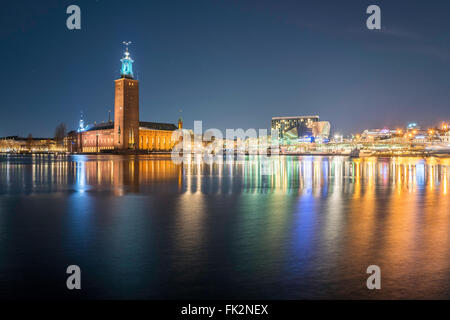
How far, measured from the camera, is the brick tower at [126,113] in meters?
118

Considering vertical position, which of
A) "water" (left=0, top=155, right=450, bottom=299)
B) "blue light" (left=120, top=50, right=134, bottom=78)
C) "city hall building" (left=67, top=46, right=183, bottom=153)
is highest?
"blue light" (left=120, top=50, right=134, bottom=78)

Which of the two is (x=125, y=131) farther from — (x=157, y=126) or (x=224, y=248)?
(x=224, y=248)

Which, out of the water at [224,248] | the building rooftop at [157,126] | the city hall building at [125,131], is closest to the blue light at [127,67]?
the city hall building at [125,131]

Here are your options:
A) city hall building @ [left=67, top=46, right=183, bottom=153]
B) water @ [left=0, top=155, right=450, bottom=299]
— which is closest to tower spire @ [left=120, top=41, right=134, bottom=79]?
city hall building @ [left=67, top=46, right=183, bottom=153]

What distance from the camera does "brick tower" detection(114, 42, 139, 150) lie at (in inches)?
4663

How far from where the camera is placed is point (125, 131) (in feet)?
388

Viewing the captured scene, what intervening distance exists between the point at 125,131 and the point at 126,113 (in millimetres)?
5793

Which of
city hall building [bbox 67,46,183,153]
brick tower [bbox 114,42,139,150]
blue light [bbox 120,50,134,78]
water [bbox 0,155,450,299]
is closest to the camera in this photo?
water [bbox 0,155,450,299]

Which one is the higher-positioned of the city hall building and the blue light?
the blue light

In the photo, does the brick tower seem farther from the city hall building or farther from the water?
the water

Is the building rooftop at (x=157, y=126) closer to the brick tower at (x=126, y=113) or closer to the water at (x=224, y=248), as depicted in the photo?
the brick tower at (x=126, y=113)

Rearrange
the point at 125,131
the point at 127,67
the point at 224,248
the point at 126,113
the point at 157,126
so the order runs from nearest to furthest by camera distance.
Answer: the point at 224,248 → the point at 125,131 → the point at 126,113 → the point at 127,67 → the point at 157,126

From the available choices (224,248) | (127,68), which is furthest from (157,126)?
(224,248)
